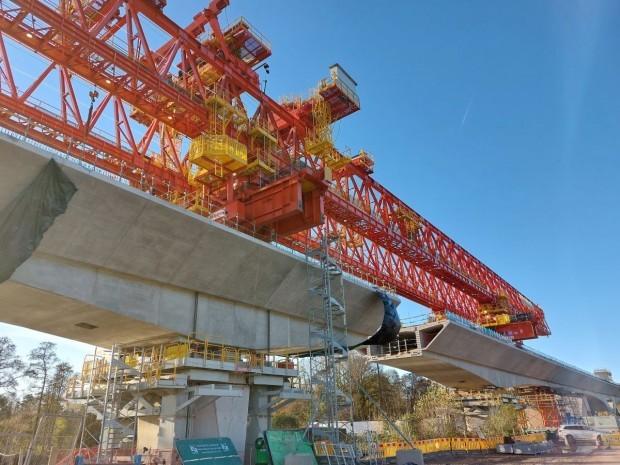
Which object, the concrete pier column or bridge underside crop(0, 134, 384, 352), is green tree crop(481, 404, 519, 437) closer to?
bridge underside crop(0, 134, 384, 352)

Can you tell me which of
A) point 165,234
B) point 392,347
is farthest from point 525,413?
point 165,234

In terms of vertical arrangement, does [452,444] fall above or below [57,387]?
below

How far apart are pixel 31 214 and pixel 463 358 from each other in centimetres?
3265

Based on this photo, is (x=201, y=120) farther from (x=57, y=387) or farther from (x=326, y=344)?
(x=57, y=387)

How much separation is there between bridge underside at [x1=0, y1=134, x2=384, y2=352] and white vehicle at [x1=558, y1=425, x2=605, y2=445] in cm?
1714

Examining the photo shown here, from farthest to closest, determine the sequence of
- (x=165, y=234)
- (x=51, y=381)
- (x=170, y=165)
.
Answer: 1. (x=51, y=381)
2. (x=170, y=165)
3. (x=165, y=234)

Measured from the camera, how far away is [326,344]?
18109mm

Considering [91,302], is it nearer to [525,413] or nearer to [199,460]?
[199,460]

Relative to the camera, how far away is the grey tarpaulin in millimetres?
12094

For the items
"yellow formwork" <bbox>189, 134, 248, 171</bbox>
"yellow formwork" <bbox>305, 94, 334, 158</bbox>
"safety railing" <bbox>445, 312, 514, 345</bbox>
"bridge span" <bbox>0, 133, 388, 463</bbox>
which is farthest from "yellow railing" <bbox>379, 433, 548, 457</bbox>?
"yellow formwork" <bbox>189, 134, 248, 171</bbox>

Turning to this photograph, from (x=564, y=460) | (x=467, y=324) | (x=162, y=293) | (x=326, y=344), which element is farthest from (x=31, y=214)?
(x=467, y=324)

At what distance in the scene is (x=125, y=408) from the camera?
54.5 feet

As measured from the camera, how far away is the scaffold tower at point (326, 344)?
16.8 meters

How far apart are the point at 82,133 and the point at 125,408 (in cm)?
1045
